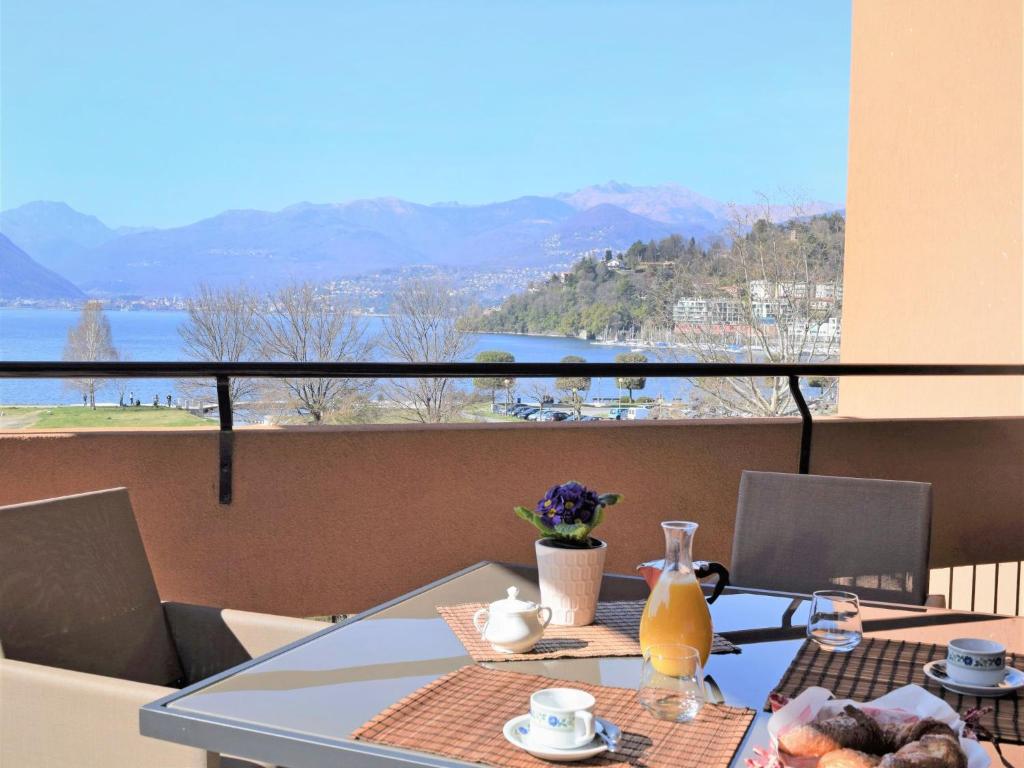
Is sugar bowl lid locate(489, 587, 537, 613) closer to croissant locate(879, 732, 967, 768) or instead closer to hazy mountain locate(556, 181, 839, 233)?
croissant locate(879, 732, 967, 768)

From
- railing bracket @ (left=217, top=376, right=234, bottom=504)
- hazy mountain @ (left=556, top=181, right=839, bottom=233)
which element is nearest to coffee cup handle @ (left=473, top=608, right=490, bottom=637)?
railing bracket @ (left=217, top=376, right=234, bottom=504)

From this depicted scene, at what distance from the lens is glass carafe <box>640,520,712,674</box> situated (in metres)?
1.24

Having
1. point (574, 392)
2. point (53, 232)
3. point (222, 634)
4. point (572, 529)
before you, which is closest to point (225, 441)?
point (222, 634)

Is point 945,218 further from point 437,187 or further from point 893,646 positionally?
point 437,187

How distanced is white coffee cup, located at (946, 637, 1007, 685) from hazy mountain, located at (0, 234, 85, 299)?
112 feet

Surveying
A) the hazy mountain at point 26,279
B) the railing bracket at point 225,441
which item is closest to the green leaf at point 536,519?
the railing bracket at point 225,441

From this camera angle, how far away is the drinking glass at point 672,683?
1.11 metres

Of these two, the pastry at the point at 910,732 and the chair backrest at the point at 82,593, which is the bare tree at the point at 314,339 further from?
the pastry at the point at 910,732

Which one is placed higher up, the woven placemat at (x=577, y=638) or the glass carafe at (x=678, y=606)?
the glass carafe at (x=678, y=606)

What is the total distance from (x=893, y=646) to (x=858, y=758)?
0.59 metres

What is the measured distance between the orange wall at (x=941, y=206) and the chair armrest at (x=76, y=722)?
5663mm

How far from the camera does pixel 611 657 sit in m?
1.32

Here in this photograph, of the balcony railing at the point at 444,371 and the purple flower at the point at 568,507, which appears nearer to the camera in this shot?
the purple flower at the point at 568,507

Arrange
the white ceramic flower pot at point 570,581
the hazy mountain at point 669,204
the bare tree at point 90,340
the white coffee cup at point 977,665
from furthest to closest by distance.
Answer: the hazy mountain at point 669,204 → the bare tree at point 90,340 → the white ceramic flower pot at point 570,581 → the white coffee cup at point 977,665
